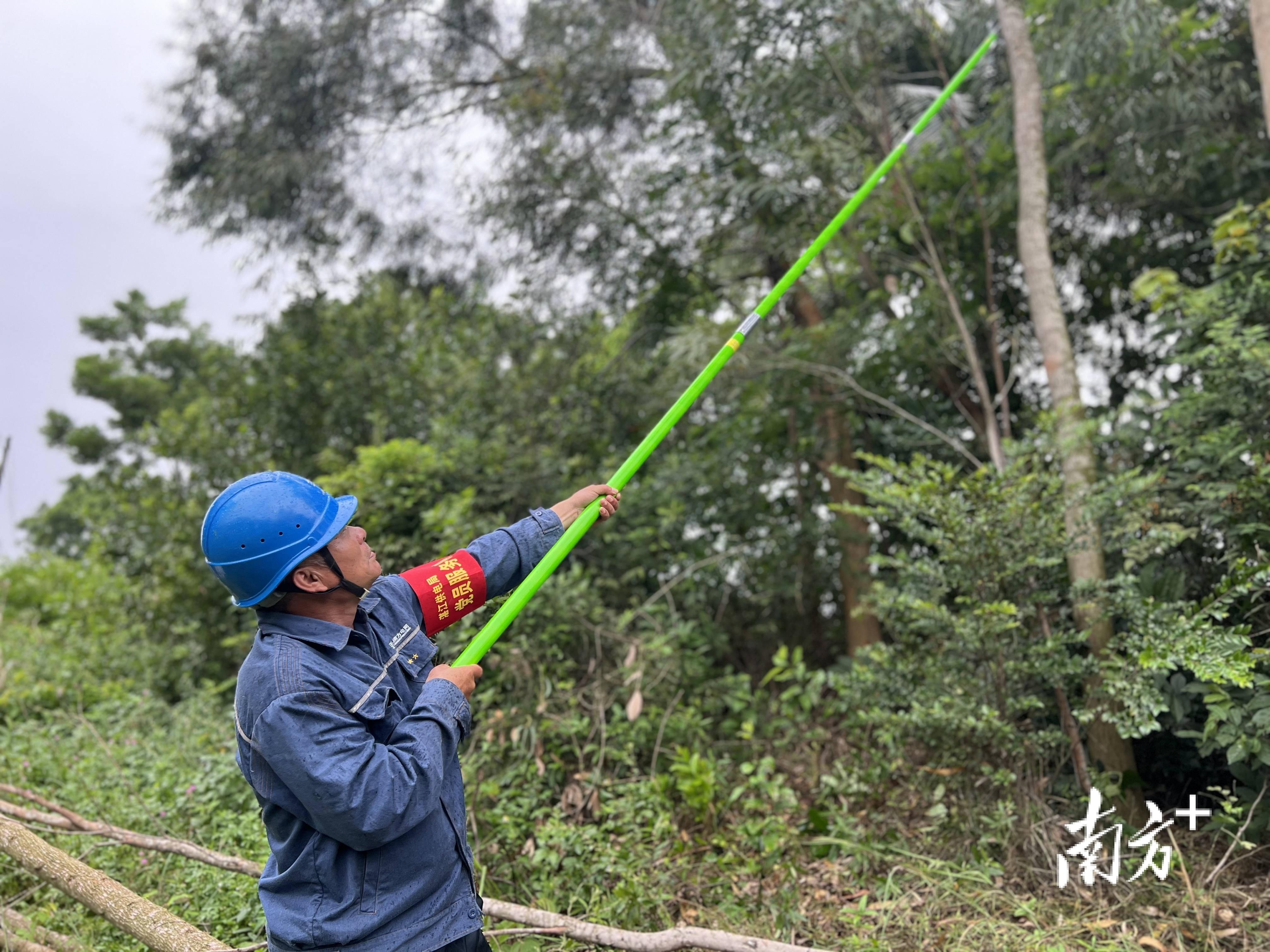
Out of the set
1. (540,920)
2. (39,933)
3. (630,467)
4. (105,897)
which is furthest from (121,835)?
(630,467)

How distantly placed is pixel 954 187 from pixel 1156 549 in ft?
10.9

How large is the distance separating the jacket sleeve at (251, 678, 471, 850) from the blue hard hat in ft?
0.92

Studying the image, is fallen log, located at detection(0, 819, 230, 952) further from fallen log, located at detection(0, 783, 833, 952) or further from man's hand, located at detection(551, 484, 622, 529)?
man's hand, located at detection(551, 484, 622, 529)

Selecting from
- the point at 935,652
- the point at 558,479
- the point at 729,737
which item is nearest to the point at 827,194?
the point at 558,479

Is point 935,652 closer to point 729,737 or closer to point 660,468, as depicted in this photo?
point 729,737

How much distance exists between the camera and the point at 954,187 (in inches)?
244

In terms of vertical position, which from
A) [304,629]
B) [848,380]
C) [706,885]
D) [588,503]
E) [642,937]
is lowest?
[706,885]

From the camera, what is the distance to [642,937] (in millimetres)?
2834

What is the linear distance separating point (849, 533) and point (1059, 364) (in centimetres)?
173

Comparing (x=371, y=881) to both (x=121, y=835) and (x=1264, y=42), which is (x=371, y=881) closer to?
(x=121, y=835)

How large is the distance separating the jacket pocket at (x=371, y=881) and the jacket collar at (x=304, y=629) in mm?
404

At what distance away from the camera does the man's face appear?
6.35 feet

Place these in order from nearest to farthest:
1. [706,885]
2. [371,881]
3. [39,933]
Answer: [371,881]
[39,933]
[706,885]

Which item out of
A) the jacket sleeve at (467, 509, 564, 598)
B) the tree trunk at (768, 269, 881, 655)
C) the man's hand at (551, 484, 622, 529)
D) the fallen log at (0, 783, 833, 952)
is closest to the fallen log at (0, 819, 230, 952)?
the fallen log at (0, 783, 833, 952)
